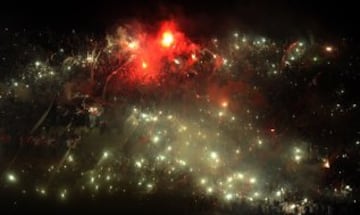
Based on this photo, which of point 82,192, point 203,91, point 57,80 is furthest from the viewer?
point 203,91

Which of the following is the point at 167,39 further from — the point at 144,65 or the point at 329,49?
the point at 329,49

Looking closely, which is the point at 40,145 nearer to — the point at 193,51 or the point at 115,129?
the point at 115,129

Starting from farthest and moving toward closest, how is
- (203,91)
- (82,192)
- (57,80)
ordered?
(203,91)
(57,80)
(82,192)

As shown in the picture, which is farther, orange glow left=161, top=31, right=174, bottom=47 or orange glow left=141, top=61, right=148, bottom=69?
orange glow left=141, top=61, right=148, bottom=69

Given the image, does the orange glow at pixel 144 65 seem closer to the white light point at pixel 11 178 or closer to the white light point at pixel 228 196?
the white light point at pixel 228 196

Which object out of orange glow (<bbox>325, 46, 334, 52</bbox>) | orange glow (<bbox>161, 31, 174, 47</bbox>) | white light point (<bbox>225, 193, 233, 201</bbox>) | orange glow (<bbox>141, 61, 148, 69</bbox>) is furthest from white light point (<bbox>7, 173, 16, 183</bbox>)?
orange glow (<bbox>325, 46, 334, 52</bbox>)

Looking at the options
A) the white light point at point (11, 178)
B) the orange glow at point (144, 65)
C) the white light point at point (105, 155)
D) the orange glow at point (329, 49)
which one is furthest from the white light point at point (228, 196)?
the white light point at point (11, 178)

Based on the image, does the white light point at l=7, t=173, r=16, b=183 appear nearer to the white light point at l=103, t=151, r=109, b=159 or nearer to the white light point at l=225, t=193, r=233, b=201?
the white light point at l=103, t=151, r=109, b=159

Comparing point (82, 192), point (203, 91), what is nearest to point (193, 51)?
point (203, 91)
